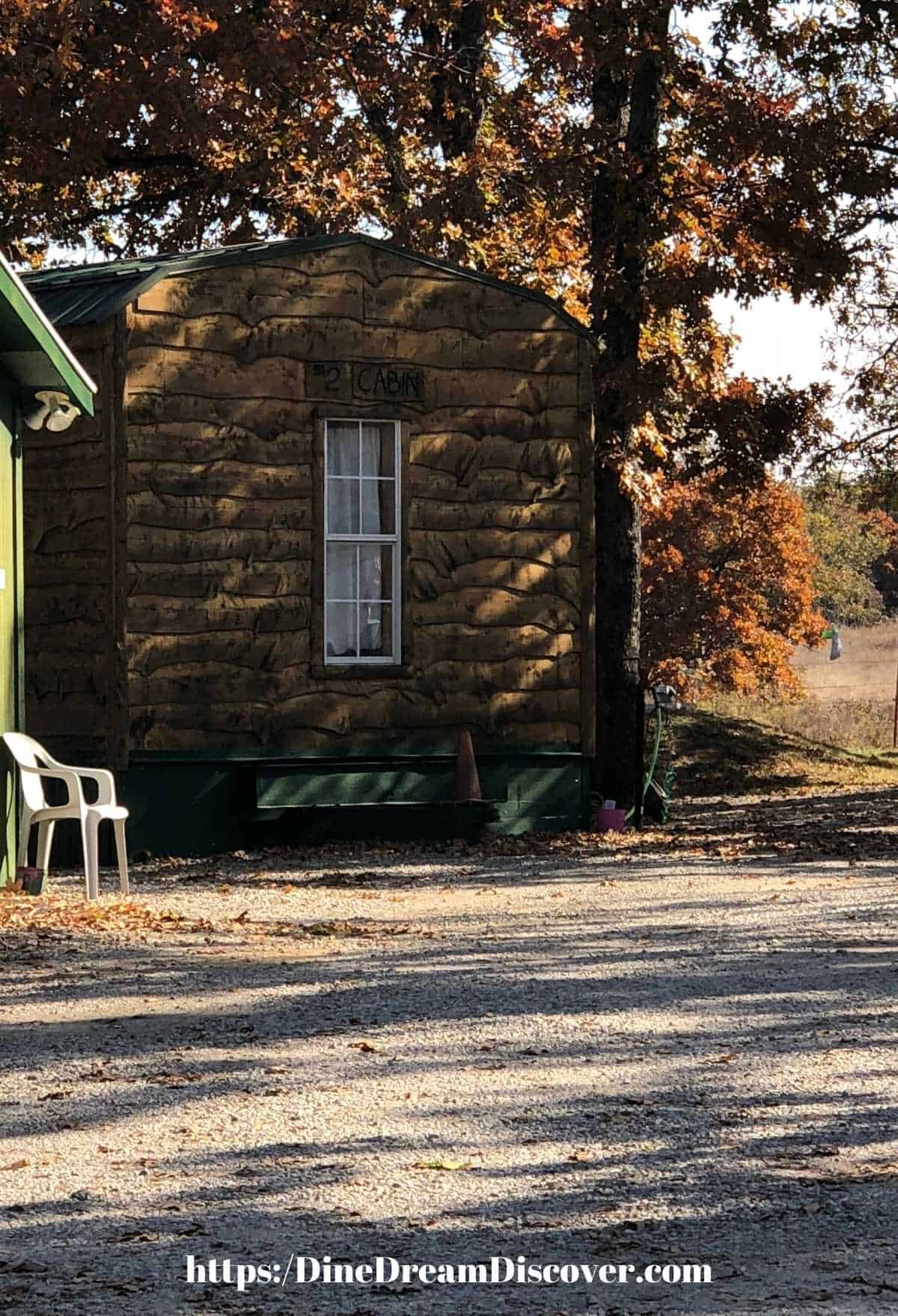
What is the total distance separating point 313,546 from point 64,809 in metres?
3.87

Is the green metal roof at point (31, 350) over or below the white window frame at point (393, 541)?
over

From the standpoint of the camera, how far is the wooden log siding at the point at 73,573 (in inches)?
591

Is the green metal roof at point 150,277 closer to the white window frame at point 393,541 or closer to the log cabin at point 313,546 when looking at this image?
the log cabin at point 313,546

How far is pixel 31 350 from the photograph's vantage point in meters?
12.6

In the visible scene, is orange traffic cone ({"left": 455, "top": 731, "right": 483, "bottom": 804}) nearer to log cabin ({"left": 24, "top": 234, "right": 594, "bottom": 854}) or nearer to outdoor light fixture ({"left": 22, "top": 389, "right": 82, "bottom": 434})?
log cabin ({"left": 24, "top": 234, "right": 594, "bottom": 854})

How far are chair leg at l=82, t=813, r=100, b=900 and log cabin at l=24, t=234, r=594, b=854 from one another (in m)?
2.42

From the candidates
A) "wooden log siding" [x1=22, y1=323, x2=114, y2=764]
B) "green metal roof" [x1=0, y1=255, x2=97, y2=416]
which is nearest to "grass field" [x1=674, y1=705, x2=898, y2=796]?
"wooden log siding" [x1=22, y1=323, x2=114, y2=764]

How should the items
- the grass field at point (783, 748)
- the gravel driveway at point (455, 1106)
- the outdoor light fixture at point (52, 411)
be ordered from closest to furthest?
the gravel driveway at point (455, 1106)
the outdoor light fixture at point (52, 411)
the grass field at point (783, 748)

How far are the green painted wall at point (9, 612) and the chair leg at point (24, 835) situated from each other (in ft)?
0.19

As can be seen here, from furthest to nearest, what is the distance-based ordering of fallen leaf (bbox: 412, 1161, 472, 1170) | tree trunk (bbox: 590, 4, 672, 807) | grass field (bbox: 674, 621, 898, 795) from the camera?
grass field (bbox: 674, 621, 898, 795) → tree trunk (bbox: 590, 4, 672, 807) → fallen leaf (bbox: 412, 1161, 472, 1170)

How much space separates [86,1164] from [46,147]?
62.4 ft

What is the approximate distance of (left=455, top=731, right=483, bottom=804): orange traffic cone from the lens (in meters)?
16.3

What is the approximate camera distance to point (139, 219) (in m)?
25.6

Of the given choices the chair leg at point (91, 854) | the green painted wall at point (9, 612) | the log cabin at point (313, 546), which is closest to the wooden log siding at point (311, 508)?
the log cabin at point (313, 546)
